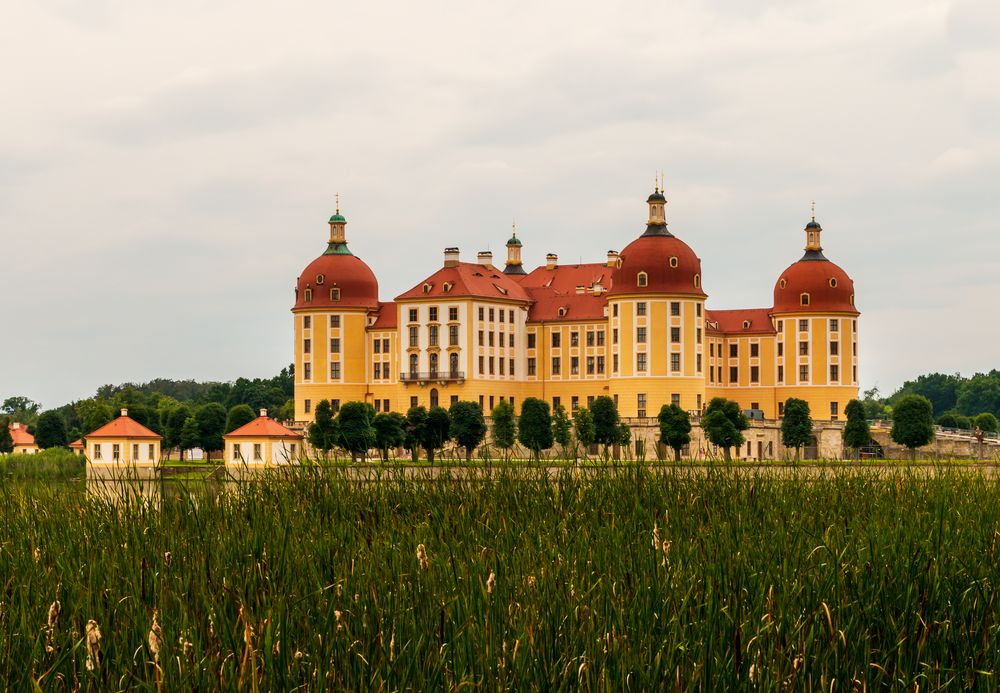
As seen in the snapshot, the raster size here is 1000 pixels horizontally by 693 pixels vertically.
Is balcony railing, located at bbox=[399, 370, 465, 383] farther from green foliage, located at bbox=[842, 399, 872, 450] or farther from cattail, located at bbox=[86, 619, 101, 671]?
cattail, located at bbox=[86, 619, 101, 671]

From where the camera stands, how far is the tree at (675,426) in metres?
80.5

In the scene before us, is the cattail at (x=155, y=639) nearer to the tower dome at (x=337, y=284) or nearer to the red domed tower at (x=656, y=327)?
the red domed tower at (x=656, y=327)

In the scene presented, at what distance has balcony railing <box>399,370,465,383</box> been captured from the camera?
9550cm

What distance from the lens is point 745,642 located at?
9.67 metres

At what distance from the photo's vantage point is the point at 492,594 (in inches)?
390

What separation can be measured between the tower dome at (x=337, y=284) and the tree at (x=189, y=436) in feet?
44.7

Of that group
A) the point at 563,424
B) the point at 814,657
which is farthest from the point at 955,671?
the point at 563,424

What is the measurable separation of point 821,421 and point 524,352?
1977 centimetres

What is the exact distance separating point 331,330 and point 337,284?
308 centimetres

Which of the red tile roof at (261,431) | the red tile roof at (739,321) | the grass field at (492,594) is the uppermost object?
the red tile roof at (739,321)

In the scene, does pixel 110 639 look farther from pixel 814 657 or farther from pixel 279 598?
pixel 814 657

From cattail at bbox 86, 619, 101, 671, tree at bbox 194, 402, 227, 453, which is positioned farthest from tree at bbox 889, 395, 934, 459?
cattail at bbox 86, 619, 101, 671

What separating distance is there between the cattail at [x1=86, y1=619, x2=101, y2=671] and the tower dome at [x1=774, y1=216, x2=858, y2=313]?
309 feet

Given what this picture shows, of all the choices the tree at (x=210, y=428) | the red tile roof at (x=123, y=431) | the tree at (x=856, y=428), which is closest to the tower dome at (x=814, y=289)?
the tree at (x=856, y=428)
